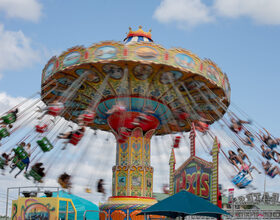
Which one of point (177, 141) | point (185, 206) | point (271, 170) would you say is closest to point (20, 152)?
point (185, 206)

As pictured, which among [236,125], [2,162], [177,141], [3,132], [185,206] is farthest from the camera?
[177,141]

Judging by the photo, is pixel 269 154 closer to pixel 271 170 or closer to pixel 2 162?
pixel 271 170

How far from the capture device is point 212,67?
15.9 m

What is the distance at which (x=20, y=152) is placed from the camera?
48.8 ft

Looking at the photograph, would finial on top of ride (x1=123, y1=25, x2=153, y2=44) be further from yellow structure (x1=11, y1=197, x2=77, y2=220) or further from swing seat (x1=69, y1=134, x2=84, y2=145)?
yellow structure (x1=11, y1=197, x2=77, y2=220)

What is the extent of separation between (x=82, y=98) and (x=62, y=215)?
6.35 m

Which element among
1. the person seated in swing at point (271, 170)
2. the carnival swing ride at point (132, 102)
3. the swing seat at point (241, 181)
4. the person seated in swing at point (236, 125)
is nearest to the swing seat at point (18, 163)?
the carnival swing ride at point (132, 102)

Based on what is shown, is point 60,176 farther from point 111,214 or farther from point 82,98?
point 82,98

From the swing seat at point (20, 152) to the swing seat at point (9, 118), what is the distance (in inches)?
42.6

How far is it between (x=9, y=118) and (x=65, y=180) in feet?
11.7

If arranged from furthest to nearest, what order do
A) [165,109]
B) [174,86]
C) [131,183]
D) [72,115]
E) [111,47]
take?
1. [72,115]
2. [165,109]
3. [131,183]
4. [174,86]
5. [111,47]

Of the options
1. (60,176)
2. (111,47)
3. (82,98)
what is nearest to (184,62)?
(111,47)

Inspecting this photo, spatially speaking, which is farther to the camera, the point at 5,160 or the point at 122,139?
the point at 122,139

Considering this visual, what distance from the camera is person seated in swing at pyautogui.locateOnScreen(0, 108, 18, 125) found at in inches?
575
